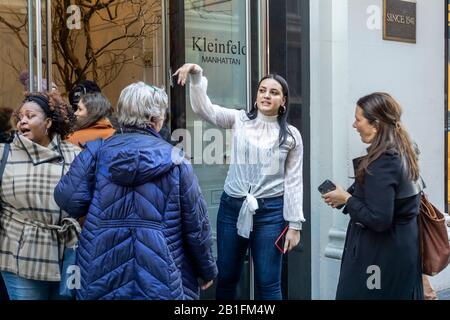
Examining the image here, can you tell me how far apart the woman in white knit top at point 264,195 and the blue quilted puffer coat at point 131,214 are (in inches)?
48.8

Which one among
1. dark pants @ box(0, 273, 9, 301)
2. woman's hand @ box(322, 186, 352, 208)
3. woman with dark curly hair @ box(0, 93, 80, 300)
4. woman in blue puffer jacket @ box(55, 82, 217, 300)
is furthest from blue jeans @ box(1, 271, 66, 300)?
woman's hand @ box(322, 186, 352, 208)

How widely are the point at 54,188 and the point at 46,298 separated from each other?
23.7 inches

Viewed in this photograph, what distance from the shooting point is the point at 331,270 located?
501 centimetres

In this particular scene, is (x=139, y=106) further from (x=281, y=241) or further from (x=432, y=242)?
(x=432, y=242)

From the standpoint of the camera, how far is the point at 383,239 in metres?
3.42

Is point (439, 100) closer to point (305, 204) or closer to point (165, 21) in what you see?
point (305, 204)

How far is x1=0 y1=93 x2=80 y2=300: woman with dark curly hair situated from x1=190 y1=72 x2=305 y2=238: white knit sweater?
1157 millimetres

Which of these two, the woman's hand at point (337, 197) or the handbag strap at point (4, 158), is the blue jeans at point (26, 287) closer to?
the handbag strap at point (4, 158)

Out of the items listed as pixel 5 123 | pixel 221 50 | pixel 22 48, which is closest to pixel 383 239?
pixel 221 50

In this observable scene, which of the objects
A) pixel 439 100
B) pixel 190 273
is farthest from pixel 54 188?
pixel 439 100

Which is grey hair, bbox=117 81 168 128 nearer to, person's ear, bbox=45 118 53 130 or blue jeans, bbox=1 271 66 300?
person's ear, bbox=45 118 53 130

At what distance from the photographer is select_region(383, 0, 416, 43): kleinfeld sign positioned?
512cm

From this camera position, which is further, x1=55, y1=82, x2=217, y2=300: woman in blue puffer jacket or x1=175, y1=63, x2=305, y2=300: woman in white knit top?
x1=175, y1=63, x2=305, y2=300: woman in white knit top

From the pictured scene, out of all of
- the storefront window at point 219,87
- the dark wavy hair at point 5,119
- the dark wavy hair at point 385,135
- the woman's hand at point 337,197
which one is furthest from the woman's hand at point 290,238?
the dark wavy hair at point 5,119
